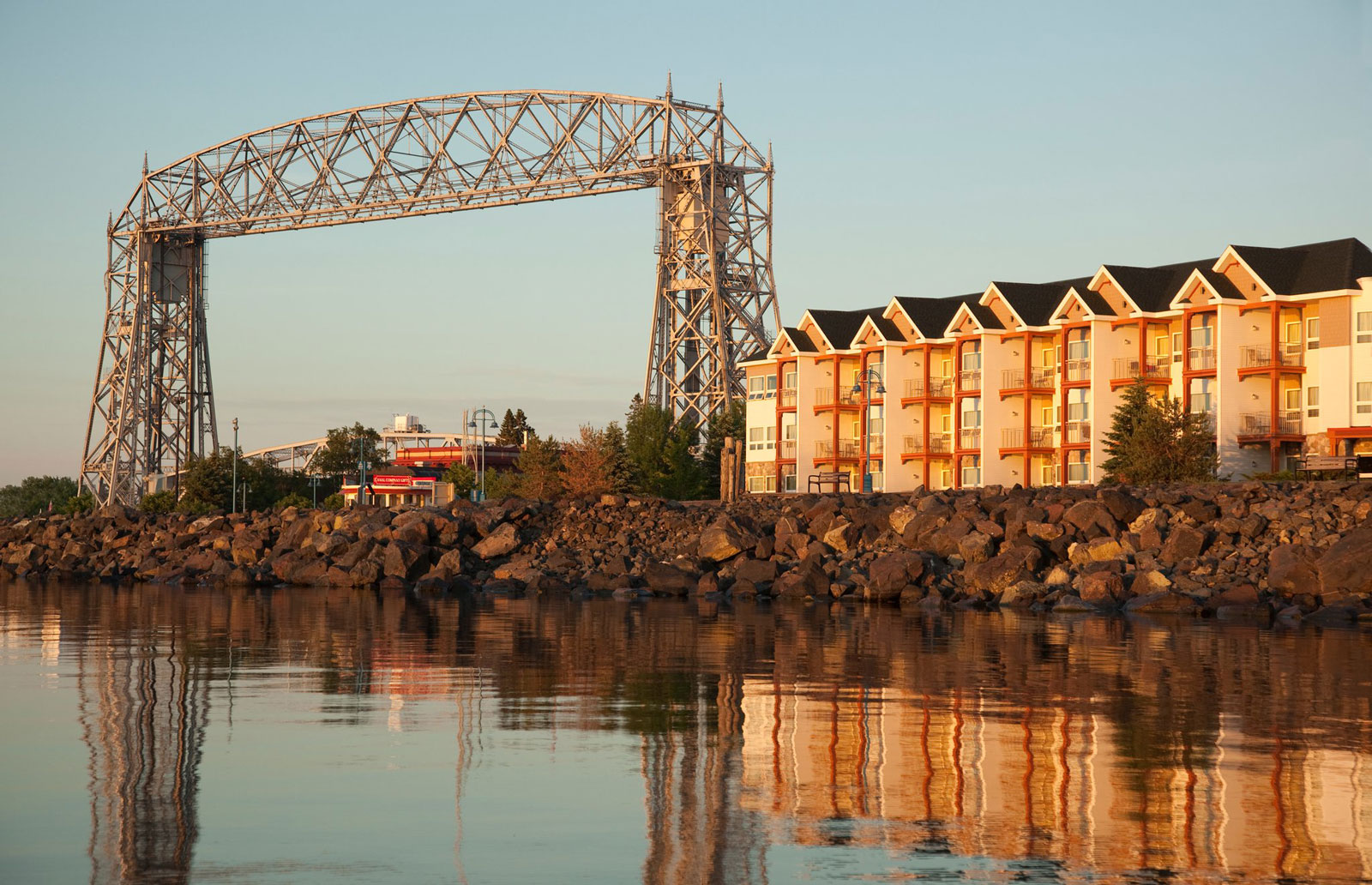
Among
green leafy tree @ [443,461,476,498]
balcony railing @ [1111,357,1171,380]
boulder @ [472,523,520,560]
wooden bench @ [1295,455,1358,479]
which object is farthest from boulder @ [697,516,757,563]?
green leafy tree @ [443,461,476,498]

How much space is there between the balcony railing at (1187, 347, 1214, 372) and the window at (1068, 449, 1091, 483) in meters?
6.80

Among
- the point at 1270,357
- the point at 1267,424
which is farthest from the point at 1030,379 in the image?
the point at 1270,357

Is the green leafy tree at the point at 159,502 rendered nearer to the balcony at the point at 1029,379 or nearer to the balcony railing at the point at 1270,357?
the balcony at the point at 1029,379

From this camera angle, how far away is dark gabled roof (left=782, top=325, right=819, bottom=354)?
85.6 m

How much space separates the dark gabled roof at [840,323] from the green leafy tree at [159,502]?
45992mm

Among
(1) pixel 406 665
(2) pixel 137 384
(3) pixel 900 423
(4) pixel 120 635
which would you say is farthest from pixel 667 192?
(1) pixel 406 665

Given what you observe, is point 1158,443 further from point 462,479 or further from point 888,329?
point 462,479

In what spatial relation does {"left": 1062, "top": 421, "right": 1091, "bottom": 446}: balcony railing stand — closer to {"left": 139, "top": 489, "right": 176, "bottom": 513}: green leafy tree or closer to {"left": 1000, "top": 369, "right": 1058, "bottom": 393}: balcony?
{"left": 1000, "top": 369, "right": 1058, "bottom": 393}: balcony

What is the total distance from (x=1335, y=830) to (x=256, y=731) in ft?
33.9

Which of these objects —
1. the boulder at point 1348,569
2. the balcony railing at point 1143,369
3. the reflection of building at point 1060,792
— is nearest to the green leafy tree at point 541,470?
the balcony railing at point 1143,369

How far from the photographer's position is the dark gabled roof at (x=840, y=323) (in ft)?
277

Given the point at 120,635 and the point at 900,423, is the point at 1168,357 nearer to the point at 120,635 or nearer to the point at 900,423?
the point at 900,423

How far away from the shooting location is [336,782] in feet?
42.7

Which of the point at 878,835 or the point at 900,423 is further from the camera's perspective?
the point at 900,423
